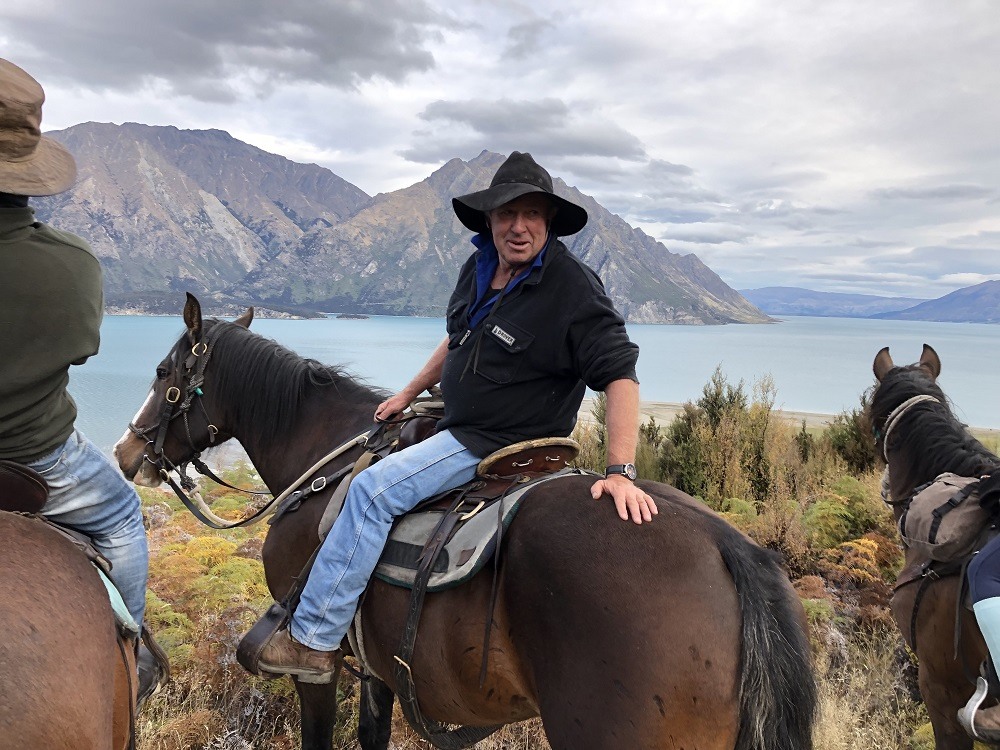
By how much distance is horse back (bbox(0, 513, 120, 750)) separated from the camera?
63.2 inches

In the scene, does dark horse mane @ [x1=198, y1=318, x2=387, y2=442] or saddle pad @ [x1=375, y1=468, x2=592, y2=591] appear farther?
dark horse mane @ [x1=198, y1=318, x2=387, y2=442]

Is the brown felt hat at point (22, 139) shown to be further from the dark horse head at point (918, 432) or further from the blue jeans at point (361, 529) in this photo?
the dark horse head at point (918, 432)

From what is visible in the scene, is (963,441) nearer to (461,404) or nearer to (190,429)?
(461,404)

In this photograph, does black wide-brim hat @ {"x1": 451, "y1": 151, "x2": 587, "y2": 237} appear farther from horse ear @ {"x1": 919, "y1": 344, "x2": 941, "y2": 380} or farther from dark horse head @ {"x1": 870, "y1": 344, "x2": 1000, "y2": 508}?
horse ear @ {"x1": 919, "y1": 344, "x2": 941, "y2": 380}

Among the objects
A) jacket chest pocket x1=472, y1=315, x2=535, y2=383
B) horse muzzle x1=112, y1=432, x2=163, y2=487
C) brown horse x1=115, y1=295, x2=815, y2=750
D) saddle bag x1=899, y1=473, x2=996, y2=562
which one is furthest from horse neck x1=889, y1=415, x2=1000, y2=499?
horse muzzle x1=112, y1=432, x2=163, y2=487

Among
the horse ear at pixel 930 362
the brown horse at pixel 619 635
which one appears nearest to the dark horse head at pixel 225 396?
the brown horse at pixel 619 635

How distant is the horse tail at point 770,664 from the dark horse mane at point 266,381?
2.46 meters

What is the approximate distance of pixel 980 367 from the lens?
47344mm

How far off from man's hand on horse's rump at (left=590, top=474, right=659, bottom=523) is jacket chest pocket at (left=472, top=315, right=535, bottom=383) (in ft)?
2.16

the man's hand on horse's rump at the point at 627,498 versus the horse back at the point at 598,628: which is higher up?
the man's hand on horse's rump at the point at 627,498

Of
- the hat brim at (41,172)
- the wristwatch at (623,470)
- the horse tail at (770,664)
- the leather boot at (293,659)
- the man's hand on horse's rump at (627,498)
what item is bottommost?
the leather boot at (293,659)

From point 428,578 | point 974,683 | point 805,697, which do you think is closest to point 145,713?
point 428,578

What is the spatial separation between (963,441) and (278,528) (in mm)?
4050

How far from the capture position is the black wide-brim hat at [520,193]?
8.71 ft
